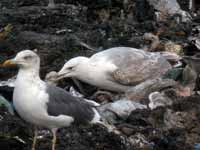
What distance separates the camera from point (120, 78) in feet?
24.9

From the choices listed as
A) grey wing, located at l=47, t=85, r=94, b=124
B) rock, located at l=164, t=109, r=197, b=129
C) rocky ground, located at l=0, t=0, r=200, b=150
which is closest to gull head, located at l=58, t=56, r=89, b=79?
rocky ground, located at l=0, t=0, r=200, b=150

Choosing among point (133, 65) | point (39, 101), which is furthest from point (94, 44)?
point (39, 101)

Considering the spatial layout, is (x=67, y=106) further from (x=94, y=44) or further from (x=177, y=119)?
(x=94, y=44)

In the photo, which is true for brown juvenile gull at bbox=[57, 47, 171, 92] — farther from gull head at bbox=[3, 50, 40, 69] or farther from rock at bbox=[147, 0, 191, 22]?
rock at bbox=[147, 0, 191, 22]

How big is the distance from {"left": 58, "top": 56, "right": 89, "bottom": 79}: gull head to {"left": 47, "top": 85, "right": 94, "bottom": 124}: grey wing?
147 centimetres

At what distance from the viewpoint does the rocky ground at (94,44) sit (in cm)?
611

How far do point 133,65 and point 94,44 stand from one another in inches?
55.4

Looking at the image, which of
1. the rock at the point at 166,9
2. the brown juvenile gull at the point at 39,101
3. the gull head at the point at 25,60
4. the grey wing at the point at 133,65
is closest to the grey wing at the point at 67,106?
the brown juvenile gull at the point at 39,101

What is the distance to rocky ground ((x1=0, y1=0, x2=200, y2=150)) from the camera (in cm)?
611

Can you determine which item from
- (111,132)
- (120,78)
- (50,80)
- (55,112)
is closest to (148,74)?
(120,78)

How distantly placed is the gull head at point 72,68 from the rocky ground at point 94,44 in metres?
0.35

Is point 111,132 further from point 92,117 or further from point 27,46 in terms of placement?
point 27,46

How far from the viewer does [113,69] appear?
24.9 ft

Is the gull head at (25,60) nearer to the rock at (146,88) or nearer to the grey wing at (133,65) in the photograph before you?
the rock at (146,88)
